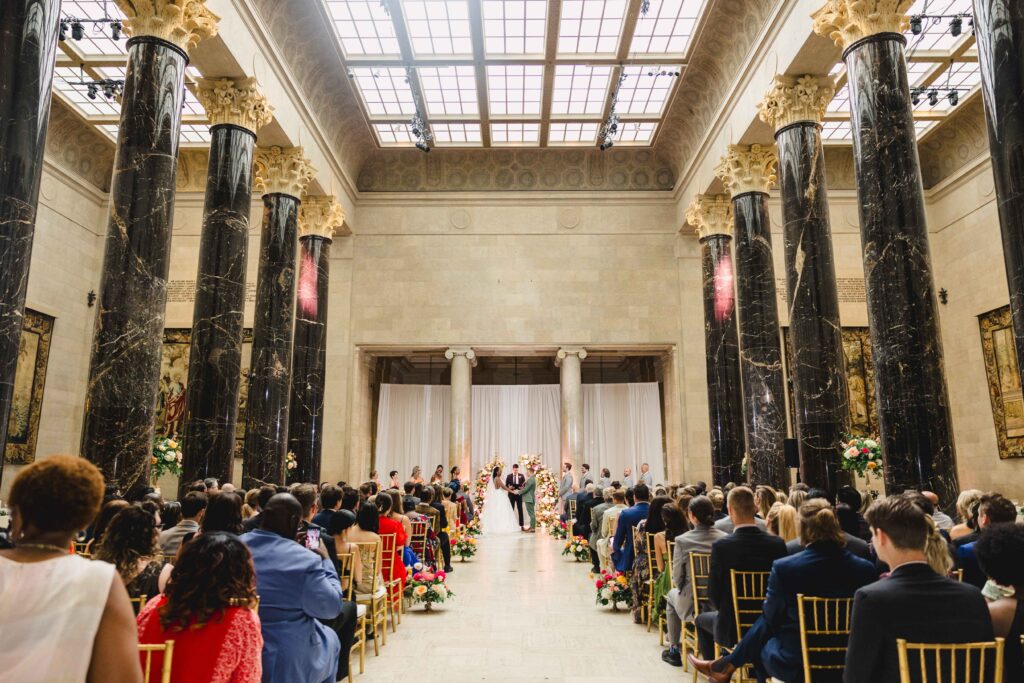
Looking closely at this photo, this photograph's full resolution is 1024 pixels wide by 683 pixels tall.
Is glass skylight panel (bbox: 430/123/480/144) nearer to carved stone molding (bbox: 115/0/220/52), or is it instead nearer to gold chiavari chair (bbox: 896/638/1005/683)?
carved stone molding (bbox: 115/0/220/52)

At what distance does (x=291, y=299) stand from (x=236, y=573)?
12.2 m

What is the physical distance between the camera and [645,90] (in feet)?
57.1

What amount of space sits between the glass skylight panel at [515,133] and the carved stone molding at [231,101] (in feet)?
27.1

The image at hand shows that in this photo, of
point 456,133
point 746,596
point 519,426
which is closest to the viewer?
point 746,596

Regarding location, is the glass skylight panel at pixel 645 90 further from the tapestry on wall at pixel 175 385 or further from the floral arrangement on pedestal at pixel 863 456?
the tapestry on wall at pixel 175 385

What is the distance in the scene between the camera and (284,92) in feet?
47.9

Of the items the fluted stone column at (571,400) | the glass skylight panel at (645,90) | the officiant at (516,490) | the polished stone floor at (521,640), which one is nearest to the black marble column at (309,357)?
the officiant at (516,490)

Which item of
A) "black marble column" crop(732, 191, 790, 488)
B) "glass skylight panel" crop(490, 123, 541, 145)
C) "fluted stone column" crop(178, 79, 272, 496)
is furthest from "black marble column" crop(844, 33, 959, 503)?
"glass skylight panel" crop(490, 123, 541, 145)

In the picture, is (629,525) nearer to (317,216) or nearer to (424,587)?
(424,587)

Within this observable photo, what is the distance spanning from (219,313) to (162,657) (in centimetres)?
883

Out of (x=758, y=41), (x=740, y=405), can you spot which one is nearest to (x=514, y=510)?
(x=740, y=405)

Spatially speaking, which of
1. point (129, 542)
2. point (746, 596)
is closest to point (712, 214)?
point (746, 596)

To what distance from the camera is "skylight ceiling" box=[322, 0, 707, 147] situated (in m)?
14.4

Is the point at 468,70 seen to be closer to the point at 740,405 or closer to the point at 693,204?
the point at 693,204
